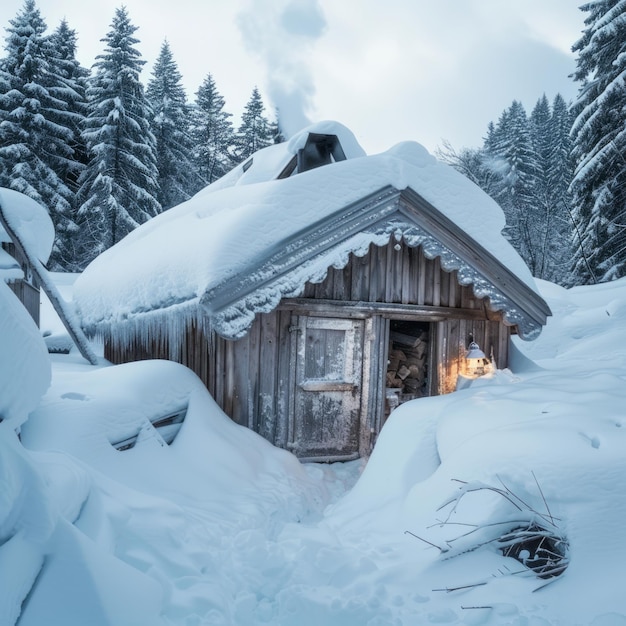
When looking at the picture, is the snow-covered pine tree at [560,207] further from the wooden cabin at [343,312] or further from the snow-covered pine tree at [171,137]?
the wooden cabin at [343,312]

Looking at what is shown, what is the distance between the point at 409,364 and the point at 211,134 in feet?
89.2

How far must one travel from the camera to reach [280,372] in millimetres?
6824

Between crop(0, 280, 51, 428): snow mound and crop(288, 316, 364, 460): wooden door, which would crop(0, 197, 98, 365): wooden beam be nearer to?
crop(288, 316, 364, 460): wooden door

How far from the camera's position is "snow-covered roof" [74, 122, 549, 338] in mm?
5789

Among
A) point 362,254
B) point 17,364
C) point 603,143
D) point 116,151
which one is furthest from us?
point 116,151

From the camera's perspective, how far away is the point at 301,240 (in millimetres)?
6152

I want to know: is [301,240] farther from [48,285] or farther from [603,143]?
[603,143]

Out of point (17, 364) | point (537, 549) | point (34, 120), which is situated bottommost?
point (537, 549)

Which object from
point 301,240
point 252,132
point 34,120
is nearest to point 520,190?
point 252,132

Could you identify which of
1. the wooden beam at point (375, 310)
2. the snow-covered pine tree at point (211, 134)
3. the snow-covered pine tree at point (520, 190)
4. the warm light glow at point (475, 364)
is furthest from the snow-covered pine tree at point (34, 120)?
the snow-covered pine tree at point (520, 190)

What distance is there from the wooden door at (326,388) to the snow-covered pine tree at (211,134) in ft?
84.6

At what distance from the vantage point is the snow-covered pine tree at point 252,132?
32.7m

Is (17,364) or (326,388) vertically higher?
(17,364)

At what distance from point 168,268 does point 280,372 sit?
7.31 feet
